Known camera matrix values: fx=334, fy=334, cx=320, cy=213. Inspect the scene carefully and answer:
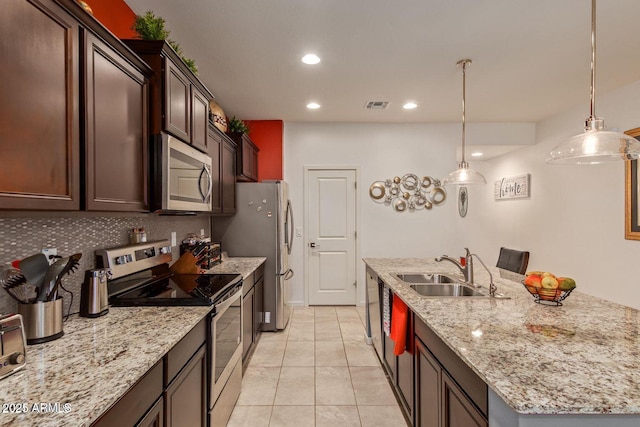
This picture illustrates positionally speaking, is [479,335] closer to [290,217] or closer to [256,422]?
[256,422]

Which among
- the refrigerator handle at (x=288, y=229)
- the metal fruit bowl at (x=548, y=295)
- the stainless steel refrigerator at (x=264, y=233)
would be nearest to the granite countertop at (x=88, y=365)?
the metal fruit bowl at (x=548, y=295)

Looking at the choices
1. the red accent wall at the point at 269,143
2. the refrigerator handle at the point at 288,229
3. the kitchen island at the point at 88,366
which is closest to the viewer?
the kitchen island at the point at 88,366

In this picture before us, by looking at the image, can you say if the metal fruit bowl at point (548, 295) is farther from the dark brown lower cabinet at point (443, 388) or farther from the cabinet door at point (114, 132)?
the cabinet door at point (114, 132)

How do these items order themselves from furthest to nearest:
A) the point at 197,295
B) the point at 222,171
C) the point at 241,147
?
1. the point at 241,147
2. the point at 222,171
3. the point at 197,295

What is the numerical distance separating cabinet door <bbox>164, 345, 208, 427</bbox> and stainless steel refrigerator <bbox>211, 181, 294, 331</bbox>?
198 centimetres

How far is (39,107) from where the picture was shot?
3.61 ft

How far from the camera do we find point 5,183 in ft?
3.19

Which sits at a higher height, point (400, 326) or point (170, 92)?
point (170, 92)

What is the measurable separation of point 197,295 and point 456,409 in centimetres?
138

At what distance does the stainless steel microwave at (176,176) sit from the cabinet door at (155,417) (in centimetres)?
98

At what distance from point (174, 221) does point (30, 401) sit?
7.15 feet

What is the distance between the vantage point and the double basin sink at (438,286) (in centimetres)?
228

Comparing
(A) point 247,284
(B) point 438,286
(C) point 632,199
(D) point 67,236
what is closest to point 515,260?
(C) point 632,199

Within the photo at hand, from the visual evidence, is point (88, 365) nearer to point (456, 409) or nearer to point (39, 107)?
point (39, 107)
